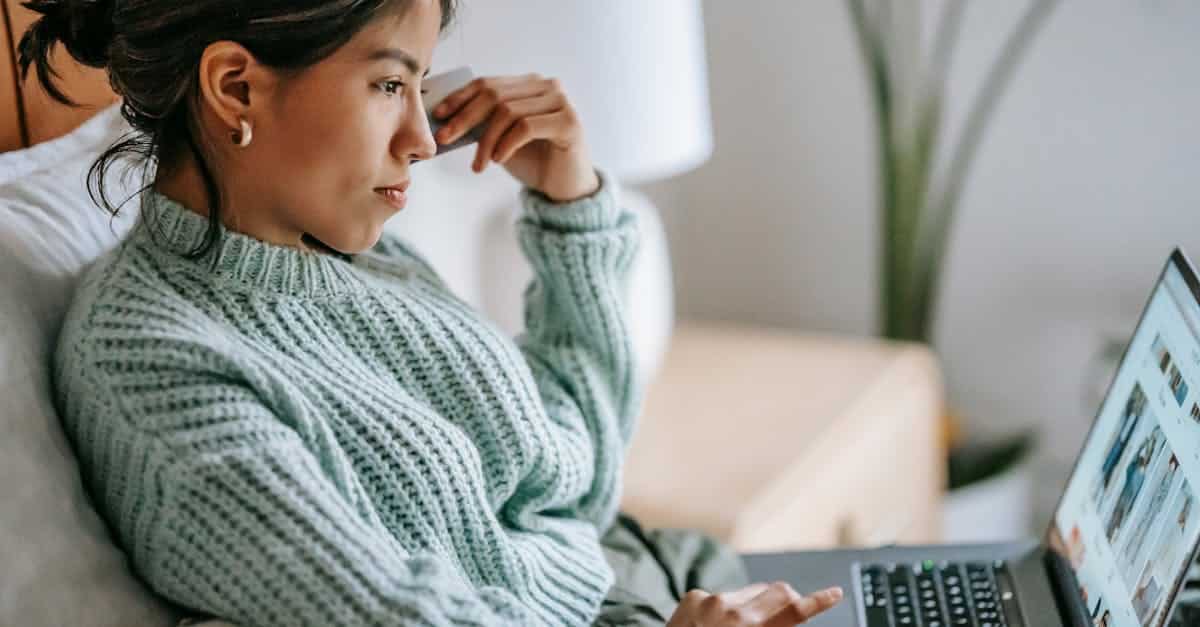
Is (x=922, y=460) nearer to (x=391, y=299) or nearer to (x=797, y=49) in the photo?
(x=797, y=49)

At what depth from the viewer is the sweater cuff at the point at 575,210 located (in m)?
1.26

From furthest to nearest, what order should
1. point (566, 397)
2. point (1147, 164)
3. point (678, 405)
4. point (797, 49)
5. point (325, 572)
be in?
1. point (797, 49)
2. point (1147, 164)
3. point (678, 405)
4. point (566, 397)
5. point (325, 572)

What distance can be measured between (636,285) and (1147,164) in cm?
Answer: 88

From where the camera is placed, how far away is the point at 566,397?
4.13ft

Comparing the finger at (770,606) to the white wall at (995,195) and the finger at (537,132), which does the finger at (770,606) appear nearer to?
the finger at (537,132)

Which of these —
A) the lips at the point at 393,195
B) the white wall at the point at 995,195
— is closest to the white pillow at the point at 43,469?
the lips at the point at 393,195

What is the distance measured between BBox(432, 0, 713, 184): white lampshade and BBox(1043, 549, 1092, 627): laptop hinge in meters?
0.65

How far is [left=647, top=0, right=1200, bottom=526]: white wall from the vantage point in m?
2.15

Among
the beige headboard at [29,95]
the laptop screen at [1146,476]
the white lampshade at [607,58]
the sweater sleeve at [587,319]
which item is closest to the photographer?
the laptop screen at [1146,476]

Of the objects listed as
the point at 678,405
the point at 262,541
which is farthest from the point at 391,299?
the point at 678,405

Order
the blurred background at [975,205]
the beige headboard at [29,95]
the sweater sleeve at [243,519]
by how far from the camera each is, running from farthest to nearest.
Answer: the blurred background at [975,205] → the beige headboard at [29,95] → the sweater sleeve at [243,519]

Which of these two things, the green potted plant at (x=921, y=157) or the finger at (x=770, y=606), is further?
the green potted plant at (x=921, y=157)

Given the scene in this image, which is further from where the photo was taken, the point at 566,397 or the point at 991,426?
the point at 991,426

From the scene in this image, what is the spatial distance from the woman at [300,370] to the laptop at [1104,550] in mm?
211
